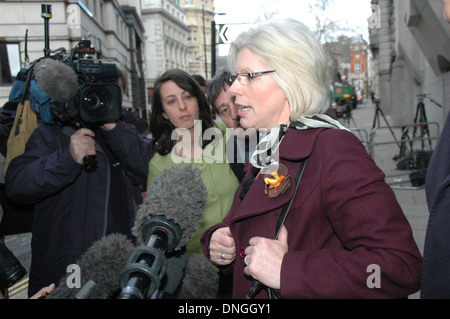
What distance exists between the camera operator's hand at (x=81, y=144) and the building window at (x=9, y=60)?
11.8 meters

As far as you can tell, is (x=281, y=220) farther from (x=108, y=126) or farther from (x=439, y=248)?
(x=108, y=126)

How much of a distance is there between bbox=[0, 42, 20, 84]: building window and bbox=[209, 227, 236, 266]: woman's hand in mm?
12902

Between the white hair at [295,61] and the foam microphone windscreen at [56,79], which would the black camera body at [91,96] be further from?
the white hair at [295,61]

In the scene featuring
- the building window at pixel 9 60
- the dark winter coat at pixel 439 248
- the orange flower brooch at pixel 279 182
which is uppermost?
the building window at pixel 9 60

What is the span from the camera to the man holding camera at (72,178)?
7.63 ft

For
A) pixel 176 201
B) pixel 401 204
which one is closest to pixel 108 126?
pixel 176 201

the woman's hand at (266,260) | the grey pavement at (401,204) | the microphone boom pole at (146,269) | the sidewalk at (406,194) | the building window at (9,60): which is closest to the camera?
the microphone boom pole at (146,269)

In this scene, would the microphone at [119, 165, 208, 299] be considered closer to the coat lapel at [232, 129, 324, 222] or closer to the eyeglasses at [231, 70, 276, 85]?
the coat lapel at [232, 129, 324, 222]

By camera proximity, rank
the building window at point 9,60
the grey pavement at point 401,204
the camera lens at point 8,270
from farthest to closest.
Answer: the building window at point 9,60 → the grey pavement at point 401,204 → the camera lens at point 8,270

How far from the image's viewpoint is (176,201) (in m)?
1.23

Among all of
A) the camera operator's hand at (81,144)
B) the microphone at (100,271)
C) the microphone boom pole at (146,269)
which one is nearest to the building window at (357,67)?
the camera operator's hand at (81,144)

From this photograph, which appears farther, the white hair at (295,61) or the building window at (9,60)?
the building window at (9,60)

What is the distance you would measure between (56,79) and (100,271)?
4.86ft
